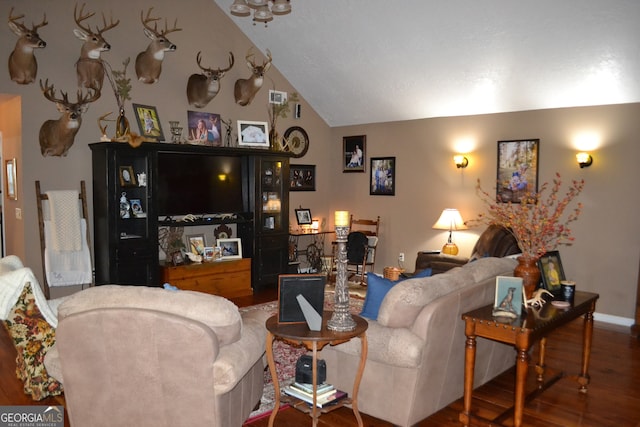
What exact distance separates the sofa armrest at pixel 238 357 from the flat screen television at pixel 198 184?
352cm

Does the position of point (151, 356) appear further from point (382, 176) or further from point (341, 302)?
point (382, 176)

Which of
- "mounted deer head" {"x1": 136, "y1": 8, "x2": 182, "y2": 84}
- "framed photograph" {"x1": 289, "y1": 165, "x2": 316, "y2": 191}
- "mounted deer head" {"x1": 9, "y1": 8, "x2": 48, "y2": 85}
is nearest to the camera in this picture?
"mounted deer head" {"x1": 9, "y1": 8, "x2": 48, "y2": 85}

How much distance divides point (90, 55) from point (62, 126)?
87 cm

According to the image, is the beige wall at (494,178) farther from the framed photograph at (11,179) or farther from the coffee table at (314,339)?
the framed photograph at (11,179)

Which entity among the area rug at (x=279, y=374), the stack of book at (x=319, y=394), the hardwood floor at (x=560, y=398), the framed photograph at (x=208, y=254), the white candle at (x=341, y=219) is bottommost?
the hardwood floor at (x=560, y=398)

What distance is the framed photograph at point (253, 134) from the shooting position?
704cm

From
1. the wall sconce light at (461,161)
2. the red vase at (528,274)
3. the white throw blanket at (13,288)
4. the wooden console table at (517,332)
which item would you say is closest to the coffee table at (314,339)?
the wooden console table at (517,332)

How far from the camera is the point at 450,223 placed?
21.8 ft

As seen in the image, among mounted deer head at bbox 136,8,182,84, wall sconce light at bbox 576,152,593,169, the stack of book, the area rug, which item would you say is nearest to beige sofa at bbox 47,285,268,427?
the stack of book

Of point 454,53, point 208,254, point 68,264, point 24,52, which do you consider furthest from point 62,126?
point 454,53

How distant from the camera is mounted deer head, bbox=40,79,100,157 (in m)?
5.30

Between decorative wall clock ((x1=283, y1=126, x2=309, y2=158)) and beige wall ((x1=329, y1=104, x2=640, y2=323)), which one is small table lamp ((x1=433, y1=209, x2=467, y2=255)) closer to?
beige wall ((x1=329, y1=104, x2=640, y2=323))

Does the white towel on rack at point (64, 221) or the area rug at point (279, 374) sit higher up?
the white towel on rack at point (64, 221)

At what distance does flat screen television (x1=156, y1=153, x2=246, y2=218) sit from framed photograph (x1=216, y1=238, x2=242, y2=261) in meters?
0.41
